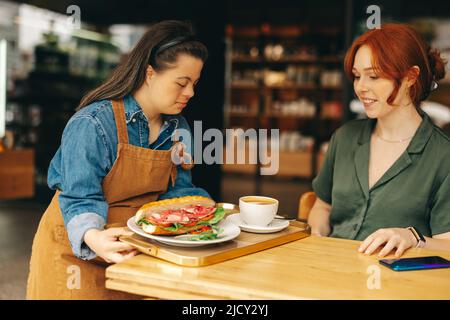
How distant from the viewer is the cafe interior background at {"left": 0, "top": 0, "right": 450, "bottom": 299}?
16.0 feet

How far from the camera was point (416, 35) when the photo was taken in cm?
195

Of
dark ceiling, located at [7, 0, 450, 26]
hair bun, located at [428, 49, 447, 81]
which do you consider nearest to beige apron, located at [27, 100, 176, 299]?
hair bun, located at [428, 49, 447, 81]

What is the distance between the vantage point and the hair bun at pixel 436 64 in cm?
199

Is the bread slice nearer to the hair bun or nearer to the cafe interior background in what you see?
the hair bun

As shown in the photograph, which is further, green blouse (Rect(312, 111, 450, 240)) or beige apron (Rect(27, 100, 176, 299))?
green blouse (Rect(312, 111, 450, 240))

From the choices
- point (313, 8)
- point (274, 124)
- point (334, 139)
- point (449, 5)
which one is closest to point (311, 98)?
point (274, 124)

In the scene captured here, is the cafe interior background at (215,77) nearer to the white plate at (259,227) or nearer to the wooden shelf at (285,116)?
the wooden shelf at (285,116)

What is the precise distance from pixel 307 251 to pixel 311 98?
8.08m

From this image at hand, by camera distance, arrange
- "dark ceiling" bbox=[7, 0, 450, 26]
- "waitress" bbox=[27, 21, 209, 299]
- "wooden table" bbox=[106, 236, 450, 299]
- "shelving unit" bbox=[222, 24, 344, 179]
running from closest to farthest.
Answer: "wooden table" bbox=[106, 236, 450, 299] → "waitress" bbox=[27, 21, 209, 299] → "dark ceiling" bbox=[7, 0, 450, 26] → "shelving unit" bbox=[222, 24, 344, 179]

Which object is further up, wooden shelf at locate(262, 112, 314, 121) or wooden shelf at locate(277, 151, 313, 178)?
wooden shelf at locate(262, 112, 314, 121)

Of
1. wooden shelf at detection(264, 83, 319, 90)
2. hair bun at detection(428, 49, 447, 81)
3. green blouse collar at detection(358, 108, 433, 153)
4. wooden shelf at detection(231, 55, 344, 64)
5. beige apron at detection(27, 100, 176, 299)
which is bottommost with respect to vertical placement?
beige apron at detection(27, 100, 176, 299)

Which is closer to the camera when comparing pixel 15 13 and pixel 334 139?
pixel 334 139

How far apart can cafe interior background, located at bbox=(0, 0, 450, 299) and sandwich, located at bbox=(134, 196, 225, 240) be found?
236cm
